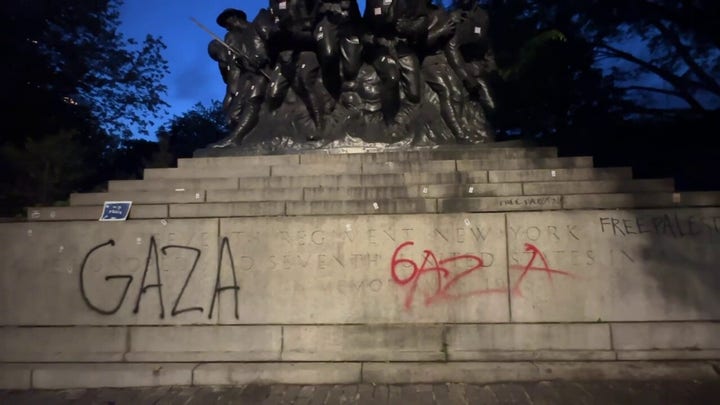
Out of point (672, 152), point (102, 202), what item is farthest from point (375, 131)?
point (672, 152)

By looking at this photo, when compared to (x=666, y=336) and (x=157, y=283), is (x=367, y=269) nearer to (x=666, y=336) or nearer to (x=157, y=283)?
(x=157, y=283)

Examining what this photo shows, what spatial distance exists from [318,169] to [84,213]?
3.13 m

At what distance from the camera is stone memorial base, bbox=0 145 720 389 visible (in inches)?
269

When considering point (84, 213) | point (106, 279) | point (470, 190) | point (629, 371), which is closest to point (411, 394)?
point (629, 371)

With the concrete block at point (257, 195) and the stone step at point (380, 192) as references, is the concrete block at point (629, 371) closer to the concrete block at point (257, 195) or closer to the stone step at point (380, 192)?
the stone step at point (380, 192)

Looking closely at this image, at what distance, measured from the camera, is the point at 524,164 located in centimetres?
838

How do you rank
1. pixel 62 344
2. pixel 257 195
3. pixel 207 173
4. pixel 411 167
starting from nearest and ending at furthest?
pixel 62 344 < pixel 257 195 < pixel 411 167 < pixel 207 173

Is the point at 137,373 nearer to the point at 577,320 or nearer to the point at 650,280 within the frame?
the point at 577,320

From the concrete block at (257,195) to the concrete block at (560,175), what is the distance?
2.65 m

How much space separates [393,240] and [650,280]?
3.01 metres

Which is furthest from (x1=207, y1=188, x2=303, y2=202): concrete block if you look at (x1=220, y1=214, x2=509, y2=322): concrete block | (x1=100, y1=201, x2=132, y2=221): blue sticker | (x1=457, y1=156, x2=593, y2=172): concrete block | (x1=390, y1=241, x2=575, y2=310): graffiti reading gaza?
(x1=457, y1=156, x2=593, y2=172): concrete block

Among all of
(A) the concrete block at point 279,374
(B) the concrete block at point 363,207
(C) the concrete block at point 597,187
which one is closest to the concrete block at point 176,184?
(B) the concrete block at point 363,207

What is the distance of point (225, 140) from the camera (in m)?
10.0

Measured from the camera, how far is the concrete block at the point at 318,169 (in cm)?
861
